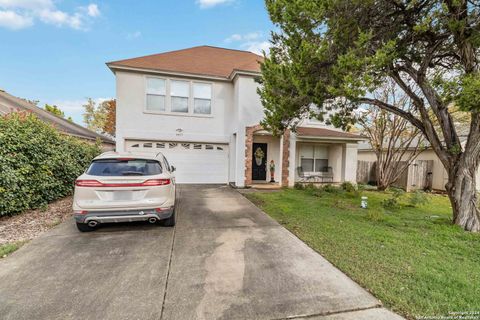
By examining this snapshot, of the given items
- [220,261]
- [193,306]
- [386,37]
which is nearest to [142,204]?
[220,261]

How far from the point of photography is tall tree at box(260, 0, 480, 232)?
482cm

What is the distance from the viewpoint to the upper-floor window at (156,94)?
11.5 m

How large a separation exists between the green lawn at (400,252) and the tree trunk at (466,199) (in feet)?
1.17

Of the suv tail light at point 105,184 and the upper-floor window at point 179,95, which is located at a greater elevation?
the upper-floor window at point 179,95

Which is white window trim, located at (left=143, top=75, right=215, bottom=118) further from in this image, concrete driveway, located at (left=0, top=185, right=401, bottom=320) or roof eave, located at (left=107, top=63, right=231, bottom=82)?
concrete driveway, located at (left=0, top=185, right=401, bottom=320)

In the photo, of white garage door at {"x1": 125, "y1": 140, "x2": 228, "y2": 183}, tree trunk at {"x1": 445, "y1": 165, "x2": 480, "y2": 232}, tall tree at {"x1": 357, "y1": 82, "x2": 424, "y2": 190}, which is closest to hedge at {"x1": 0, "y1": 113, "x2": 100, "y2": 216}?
white garage door at {"x1": 125, "y1": 140, "x2": 228, "y2": 183}

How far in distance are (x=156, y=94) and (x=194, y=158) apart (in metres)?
3.80

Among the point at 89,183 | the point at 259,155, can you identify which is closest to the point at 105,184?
the point at 89,183

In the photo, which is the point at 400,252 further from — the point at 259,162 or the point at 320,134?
the point at 259,162

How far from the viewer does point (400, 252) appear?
4.13 m

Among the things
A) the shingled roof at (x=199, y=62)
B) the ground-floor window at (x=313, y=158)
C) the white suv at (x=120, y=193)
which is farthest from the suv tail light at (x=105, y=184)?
the ground-floor window at (x=313, y=158)

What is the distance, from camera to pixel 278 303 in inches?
107

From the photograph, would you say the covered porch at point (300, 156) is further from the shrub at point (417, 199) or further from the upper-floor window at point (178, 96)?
the shrub at point (417, 199)

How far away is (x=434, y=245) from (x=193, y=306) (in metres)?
4.84
